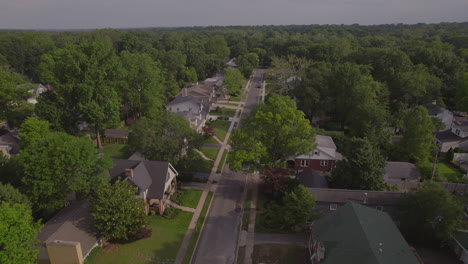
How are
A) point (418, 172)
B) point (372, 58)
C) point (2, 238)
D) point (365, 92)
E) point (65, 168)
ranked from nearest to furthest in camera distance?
point (2, 238)
point (65, 168)
point (418, 172)
point (365, 92)
point (372, 58)

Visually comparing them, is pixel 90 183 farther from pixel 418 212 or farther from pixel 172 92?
pixel 172 92

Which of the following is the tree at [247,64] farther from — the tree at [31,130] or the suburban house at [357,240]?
the suburban house at [357,240]

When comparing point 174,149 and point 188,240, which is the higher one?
point 174,149

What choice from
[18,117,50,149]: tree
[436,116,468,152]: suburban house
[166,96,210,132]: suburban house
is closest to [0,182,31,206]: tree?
[18,117,50,149]: tree

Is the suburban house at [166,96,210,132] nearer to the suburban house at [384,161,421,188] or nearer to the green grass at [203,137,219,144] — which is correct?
the green grass at [203,137,219,144]

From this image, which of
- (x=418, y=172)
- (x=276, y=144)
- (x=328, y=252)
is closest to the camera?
(x=328, y=252)

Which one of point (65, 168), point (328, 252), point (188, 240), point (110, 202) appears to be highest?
point (65, 168)

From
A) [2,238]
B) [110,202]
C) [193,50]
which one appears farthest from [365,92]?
[193,50]

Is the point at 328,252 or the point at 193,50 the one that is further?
the point at 193,50

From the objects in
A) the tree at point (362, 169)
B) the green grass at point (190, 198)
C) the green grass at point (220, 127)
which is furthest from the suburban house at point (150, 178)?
the green grass at point (220, 127)
